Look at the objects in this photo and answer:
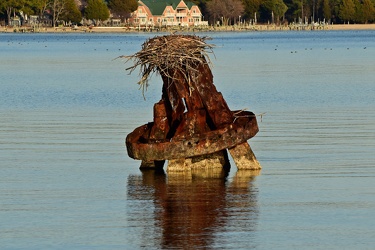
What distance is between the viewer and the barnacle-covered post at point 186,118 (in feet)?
66.5

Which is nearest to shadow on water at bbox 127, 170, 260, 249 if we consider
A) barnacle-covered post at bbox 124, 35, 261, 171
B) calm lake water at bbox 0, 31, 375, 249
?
calm lake water at bbox 0, 31, 375, 249

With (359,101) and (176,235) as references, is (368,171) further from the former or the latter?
(359,101)

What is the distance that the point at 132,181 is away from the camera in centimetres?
2070

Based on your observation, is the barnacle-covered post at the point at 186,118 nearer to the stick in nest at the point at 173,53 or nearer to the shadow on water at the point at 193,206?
the stick in nest at the point at 173,53

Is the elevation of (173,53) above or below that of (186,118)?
above

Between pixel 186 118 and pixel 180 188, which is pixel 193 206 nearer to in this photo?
pixel 180 188

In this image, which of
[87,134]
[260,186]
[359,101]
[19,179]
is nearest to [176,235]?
[260,186]

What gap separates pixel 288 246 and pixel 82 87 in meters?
36.7

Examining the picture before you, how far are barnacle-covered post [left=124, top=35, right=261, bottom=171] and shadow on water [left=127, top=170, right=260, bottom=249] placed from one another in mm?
457

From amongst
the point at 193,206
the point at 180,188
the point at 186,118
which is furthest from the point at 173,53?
the point at 193,206

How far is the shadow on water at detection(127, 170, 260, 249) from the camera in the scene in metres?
15.8

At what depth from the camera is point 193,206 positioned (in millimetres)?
17891

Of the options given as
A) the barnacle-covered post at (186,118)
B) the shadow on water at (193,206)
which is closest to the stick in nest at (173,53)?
the barnacle-covered post at (186,118)

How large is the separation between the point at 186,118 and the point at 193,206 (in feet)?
10.1
